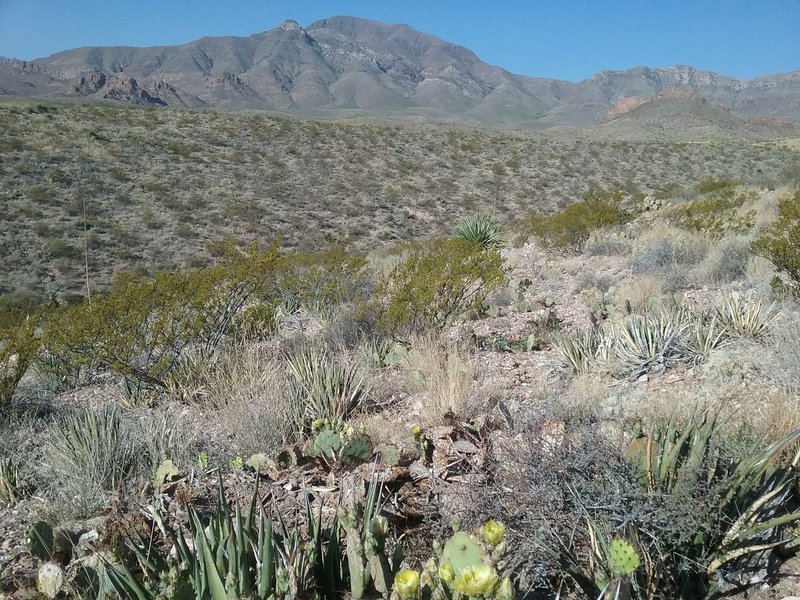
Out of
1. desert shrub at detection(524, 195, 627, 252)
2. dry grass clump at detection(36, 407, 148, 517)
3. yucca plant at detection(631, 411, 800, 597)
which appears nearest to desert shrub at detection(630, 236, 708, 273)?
desert shrub at detection(524, 195, 627, 252)

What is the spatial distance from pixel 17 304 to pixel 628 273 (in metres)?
14.1

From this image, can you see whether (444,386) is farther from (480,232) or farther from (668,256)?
(480,232)

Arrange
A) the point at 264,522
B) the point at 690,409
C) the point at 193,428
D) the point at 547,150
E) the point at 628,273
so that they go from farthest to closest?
the point at 547,150
the point at 628,273
the point at 193,428
the point at 690,409
the point at 264,522

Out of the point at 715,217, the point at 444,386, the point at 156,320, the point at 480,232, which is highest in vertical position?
the point at 715,217

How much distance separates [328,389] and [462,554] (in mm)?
3019

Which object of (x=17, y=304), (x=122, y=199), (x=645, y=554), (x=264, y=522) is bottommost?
(x=17, y=304)

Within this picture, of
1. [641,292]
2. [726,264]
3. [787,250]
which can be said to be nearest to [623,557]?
[787,250]

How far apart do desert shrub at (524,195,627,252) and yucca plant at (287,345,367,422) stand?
9.37 metres

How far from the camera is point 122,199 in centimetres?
2175

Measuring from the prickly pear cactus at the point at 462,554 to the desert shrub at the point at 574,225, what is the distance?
39.7ft

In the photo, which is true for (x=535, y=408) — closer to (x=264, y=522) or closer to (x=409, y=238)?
(x=264, y=522)

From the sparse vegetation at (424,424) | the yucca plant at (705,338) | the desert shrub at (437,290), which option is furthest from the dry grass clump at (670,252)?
the yucca plant at (705,338)

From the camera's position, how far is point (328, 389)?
15.7 ft

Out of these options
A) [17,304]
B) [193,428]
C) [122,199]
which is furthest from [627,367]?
[122,199]
